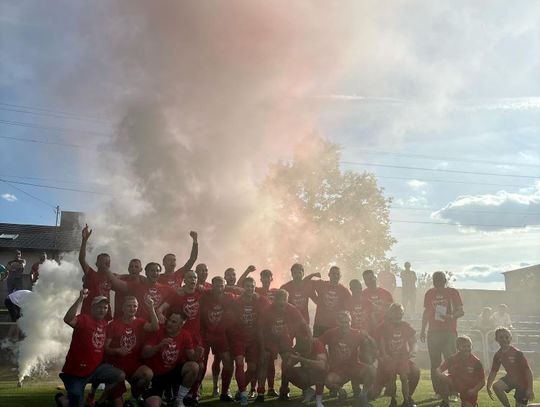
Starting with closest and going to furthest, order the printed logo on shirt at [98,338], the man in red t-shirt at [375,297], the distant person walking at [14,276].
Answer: the printed logo on shirt at [98,338] → the man in red t-shirt at [375,297] → the distant person walking at [14,276]

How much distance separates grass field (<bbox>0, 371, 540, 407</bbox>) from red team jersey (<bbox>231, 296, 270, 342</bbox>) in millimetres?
1129

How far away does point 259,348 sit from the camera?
28.1 feet

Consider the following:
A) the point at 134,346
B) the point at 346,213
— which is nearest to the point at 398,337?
the point at 134,346

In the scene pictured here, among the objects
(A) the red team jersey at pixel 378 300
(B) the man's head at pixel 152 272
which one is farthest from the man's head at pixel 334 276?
(B) the man's head at pixel 152 272

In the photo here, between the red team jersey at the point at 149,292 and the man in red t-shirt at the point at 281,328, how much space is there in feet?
5.62

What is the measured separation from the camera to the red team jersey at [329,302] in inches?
374

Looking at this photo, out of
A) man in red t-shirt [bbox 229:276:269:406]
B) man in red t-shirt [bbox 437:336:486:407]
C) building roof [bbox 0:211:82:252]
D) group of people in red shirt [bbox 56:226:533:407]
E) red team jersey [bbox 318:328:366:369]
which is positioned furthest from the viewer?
building roof [bbox 0:211:82:252]

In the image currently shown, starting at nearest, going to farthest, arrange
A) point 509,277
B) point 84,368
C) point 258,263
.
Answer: point 84,368 → point 258,263 → point 509,277

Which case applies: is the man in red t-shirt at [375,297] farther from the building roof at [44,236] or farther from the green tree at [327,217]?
the building roof at [44,236]

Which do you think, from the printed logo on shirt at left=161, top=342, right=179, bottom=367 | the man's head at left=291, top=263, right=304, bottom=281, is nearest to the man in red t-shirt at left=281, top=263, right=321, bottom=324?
the man's head at left=291, top=263, right=304, bottom=281

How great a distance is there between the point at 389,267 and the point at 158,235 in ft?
60.4

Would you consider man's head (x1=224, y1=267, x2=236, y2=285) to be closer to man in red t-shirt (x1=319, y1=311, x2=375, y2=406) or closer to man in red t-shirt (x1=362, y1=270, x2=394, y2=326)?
man in red t-shirt (x1=319, y1=311, x2=375, y2=406)

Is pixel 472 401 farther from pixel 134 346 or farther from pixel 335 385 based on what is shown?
pixel 134 346

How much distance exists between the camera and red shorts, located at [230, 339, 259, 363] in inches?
337
